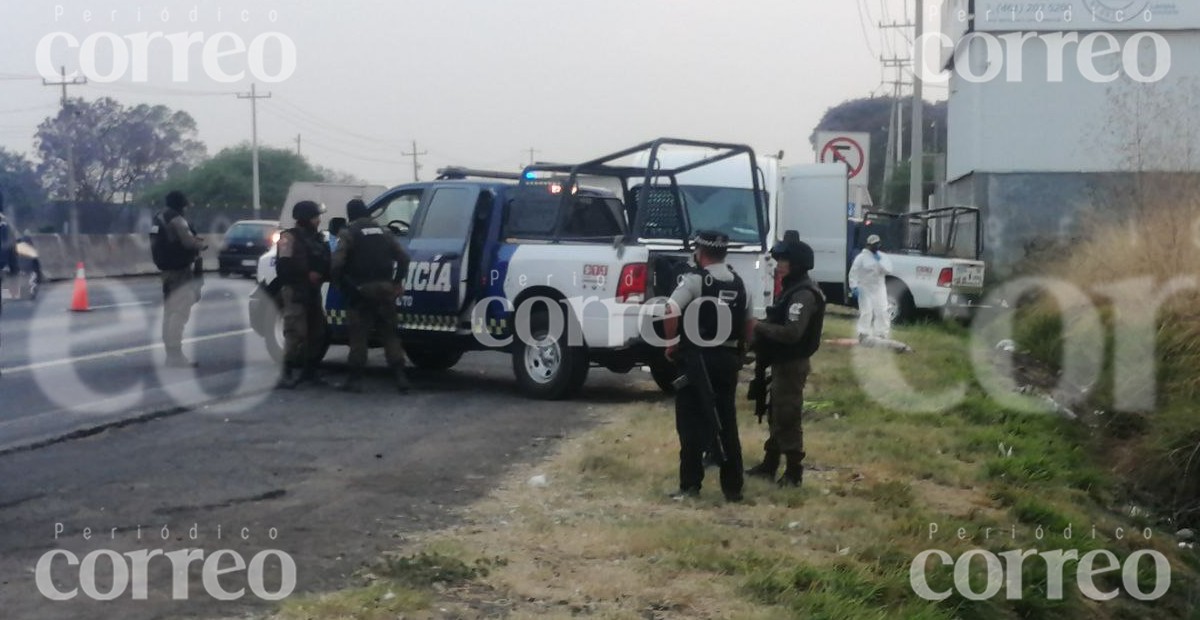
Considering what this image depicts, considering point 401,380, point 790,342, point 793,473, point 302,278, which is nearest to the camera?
point 790,342

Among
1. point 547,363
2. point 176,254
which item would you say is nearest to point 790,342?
point 547,363

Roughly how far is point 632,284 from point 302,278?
2909 millimetres

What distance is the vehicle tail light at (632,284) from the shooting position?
1196 cm

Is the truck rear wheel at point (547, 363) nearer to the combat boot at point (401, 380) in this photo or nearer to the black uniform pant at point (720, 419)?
the combat boot at point (401, 380)

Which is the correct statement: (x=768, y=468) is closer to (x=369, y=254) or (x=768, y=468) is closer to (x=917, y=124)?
(x=369, y=254)

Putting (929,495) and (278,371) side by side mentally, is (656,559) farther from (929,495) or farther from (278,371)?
(278,371)

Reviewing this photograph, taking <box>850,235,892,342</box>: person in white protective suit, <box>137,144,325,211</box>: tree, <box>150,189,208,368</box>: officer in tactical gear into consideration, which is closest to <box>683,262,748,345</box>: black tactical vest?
<box>150,189,208,368</box>: officer in tactical gear

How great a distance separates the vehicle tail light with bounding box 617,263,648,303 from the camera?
39.2ft

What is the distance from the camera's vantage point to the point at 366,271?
494 inches

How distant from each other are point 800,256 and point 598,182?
670 centimetres

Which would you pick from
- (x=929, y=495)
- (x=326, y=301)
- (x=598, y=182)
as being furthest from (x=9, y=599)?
(x=598, y=182)

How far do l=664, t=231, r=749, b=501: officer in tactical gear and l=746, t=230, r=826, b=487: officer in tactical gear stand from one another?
362 millimetres

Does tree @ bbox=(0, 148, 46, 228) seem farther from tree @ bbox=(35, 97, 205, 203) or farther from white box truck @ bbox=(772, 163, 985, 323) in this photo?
white box truck @ bbox=(772, 163, 985, 323)

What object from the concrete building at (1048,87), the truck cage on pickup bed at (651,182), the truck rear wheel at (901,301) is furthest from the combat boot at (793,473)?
the concrete building at (1048,87)
